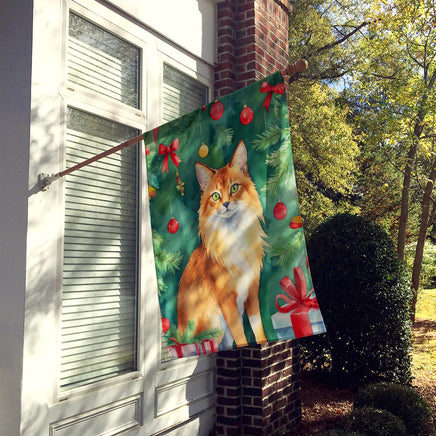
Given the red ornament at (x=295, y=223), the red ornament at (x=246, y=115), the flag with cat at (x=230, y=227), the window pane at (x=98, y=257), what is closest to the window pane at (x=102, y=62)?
the window pane at (x=98, y=257)

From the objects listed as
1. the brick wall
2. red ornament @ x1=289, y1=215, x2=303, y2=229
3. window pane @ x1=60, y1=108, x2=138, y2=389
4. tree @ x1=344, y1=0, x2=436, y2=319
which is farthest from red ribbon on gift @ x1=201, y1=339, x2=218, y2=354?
tree @ x1=344, y1=0, x2=436, y2=319

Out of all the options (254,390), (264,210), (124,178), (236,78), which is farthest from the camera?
(236,78)

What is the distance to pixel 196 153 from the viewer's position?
114 inches

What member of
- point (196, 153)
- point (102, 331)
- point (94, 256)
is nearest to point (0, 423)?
point (102, 331)

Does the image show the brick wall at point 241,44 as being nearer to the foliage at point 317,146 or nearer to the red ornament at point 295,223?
the red ornament at point 295,223

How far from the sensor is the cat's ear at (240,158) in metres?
2.73

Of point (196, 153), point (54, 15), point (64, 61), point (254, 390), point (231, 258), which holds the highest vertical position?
point (54, 15)

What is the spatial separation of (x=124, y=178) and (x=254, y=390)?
2443 mm

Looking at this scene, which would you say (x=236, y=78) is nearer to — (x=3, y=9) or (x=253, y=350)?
(x=3, y=9)

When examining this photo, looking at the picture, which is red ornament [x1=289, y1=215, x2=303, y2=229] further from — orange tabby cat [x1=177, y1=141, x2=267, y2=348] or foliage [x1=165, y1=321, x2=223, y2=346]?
foliage [x1=165, y1=321, x2=223, y2=346]

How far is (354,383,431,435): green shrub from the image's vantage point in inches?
191

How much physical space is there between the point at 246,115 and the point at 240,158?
0.82ft

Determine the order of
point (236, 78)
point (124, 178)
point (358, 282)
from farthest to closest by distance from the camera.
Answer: point (358, 282), point (236, 78), point (124, 178)

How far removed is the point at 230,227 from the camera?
271 centimetres
